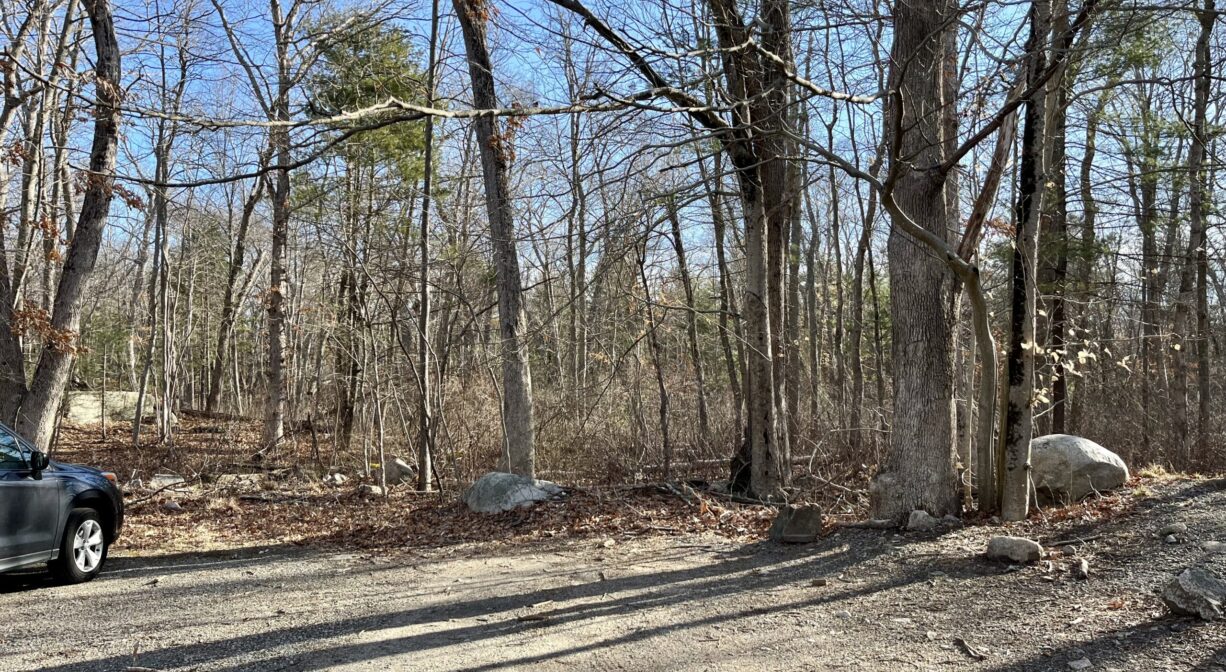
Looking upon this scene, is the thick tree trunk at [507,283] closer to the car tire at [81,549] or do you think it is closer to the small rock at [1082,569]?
the car tire at [81,549]

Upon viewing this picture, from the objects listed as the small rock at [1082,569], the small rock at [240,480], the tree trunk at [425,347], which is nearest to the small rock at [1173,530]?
the small rock at [1082,569]

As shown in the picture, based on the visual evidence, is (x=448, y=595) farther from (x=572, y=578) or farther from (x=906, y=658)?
(x=906, y=658)

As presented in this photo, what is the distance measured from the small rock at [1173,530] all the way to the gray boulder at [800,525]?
8.96 feet

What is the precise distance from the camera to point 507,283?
1161 centimetres

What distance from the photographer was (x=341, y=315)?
18.2 meters

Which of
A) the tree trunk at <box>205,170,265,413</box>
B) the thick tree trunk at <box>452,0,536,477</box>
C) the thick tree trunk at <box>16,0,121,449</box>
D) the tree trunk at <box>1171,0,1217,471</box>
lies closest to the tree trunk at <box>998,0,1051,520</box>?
the thick tree trunk at <box>452,0,536,477</box>

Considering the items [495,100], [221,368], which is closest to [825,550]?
[495,100]

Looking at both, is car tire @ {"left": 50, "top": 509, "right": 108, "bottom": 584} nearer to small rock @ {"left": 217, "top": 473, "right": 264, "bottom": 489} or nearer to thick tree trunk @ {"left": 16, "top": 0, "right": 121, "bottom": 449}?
thick tree trunk @ {"left": 16, "top": 0, "right": 121, "bottom": 449}

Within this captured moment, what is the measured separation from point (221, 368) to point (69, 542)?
20.9m

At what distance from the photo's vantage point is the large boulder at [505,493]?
10.0 m

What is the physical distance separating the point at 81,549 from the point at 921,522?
7.81m

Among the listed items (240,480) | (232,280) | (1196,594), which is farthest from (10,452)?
(232,280)

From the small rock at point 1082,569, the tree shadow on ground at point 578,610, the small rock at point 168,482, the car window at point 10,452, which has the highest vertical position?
the car window at point 10,452

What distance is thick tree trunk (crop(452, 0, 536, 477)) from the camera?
11594 mm
